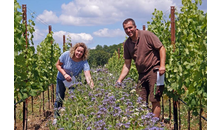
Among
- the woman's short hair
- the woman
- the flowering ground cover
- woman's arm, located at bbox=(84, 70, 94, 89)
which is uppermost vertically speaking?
the woman's short hair

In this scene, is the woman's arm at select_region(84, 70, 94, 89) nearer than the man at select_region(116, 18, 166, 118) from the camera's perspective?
No

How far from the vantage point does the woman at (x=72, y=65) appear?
16.1 feet

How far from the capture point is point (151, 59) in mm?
4590

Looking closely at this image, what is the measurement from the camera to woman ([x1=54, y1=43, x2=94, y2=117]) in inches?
194

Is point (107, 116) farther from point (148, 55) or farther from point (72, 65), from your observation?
point (72, 65)

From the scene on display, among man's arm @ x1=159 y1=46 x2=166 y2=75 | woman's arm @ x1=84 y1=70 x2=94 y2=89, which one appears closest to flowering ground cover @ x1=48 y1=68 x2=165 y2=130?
woman's arm @ x1=84 y1=70 x2=94 y2=89

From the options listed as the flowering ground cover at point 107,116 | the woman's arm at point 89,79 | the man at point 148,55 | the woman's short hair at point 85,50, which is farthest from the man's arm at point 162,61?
the woman's short hair at point 85,50

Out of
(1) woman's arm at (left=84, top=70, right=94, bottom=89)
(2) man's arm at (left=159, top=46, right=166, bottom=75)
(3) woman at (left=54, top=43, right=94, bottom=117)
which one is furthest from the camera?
(3) woman at (left=54, top=43, right=94, bottom=117)

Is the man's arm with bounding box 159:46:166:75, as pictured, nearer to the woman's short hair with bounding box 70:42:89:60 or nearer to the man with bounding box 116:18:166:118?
the man with bounding box 116:18:166:118

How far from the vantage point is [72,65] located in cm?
512
